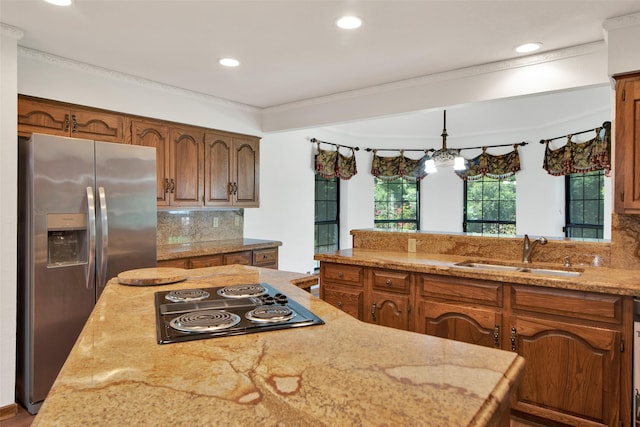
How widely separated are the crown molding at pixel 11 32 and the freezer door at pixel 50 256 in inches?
25.1

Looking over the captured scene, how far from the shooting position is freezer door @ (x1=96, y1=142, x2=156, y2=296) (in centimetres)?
278

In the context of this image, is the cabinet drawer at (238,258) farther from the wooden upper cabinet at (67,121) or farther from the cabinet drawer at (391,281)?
the cabinet drawer at (391,281)

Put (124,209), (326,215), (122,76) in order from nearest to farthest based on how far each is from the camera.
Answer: (124,209) < (122,76) < (326,215)

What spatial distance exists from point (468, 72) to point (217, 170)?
2.48 m

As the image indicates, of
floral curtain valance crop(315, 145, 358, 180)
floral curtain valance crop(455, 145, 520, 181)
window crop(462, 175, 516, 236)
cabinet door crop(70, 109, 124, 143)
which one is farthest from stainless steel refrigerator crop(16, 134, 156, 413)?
window crop(462, 175, 516, 236)

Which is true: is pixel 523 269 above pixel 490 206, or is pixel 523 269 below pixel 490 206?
below

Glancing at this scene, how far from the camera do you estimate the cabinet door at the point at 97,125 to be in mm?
3125

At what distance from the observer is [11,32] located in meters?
2.52

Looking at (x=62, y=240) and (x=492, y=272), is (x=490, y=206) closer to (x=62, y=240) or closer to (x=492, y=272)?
(x=492, y=272)

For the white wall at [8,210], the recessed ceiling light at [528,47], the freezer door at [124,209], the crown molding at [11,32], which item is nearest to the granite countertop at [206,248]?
the freezer door at [124,209]

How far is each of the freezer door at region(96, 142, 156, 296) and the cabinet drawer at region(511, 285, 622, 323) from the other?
2.53 metres

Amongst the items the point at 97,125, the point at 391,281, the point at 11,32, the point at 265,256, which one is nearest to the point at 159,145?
the point at 97,125

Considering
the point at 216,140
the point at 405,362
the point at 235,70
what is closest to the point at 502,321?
the point at 405,362

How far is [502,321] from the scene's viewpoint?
237cm
